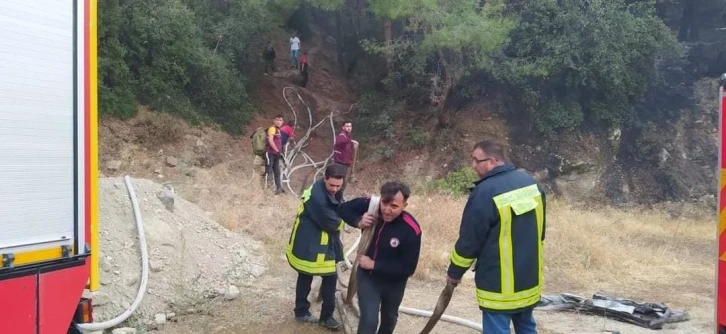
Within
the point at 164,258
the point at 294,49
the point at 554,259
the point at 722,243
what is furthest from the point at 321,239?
the point at 294,49

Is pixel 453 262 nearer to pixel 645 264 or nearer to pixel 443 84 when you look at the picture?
pixel 645 264

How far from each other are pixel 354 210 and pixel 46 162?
6.23 ft

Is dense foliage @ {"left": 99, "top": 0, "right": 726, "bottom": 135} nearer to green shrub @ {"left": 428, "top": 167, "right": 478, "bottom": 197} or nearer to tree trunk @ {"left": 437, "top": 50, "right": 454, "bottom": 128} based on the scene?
tree trunk @ {"left": 437, "top": 50, "right": 454, "bottom": 128}

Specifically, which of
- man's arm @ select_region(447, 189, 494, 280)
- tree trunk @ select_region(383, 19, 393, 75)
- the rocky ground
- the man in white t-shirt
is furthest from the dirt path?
the man in white t-shirt

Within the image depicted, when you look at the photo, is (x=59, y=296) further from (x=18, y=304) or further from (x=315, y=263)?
(x=315, y=263)

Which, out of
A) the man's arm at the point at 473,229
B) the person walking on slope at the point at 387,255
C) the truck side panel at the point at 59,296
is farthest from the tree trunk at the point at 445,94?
the truck side panel at the point at 59,296

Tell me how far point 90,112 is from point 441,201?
8244 millimetres

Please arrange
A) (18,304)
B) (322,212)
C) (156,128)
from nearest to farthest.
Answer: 1. (18,304)
2. (322,212)
3. (156,128)

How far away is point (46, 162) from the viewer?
2.80m

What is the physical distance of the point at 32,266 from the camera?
2.74 metres

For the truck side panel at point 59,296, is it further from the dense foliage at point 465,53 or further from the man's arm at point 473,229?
the dense foliage at point 465,53

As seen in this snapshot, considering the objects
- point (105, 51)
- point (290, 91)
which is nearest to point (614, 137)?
point (290, 91)

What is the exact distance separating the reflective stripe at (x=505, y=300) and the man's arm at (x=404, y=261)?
1.62 feet

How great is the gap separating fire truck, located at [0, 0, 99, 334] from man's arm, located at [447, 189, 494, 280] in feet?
6.37
